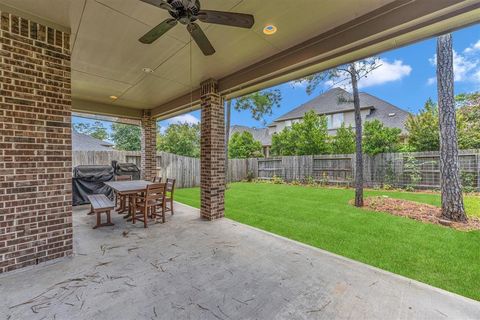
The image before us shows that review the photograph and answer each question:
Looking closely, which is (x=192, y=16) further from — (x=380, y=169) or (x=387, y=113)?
(x=387, y=113)

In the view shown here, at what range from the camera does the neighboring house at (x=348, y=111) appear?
49.6 ft

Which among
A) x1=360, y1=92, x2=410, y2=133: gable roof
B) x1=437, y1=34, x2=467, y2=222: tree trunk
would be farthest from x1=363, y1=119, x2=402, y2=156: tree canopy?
x1=360, y1=92, x2=410, y2=133: gable roof

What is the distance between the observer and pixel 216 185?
193 inches

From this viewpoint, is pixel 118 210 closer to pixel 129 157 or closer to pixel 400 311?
pixel 129 157

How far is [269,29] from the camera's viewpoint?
2.97m

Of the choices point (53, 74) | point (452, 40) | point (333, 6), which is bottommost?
point (53, 74)

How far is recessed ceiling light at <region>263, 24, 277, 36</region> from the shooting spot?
291cm

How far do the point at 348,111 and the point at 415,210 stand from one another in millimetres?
12325

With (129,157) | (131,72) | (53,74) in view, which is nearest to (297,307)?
(53,74)

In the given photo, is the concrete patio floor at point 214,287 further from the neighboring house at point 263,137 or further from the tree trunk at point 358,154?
the neighboring house at point 263,137

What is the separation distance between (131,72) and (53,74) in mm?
1701

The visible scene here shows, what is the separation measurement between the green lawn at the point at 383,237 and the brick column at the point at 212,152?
2.23ft

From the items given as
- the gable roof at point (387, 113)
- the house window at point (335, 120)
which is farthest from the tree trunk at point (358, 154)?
the house window at point (335, 120)

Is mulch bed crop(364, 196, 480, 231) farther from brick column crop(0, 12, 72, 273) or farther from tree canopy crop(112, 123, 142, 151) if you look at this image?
tree canopy crop(112, 123, 142, 151)
